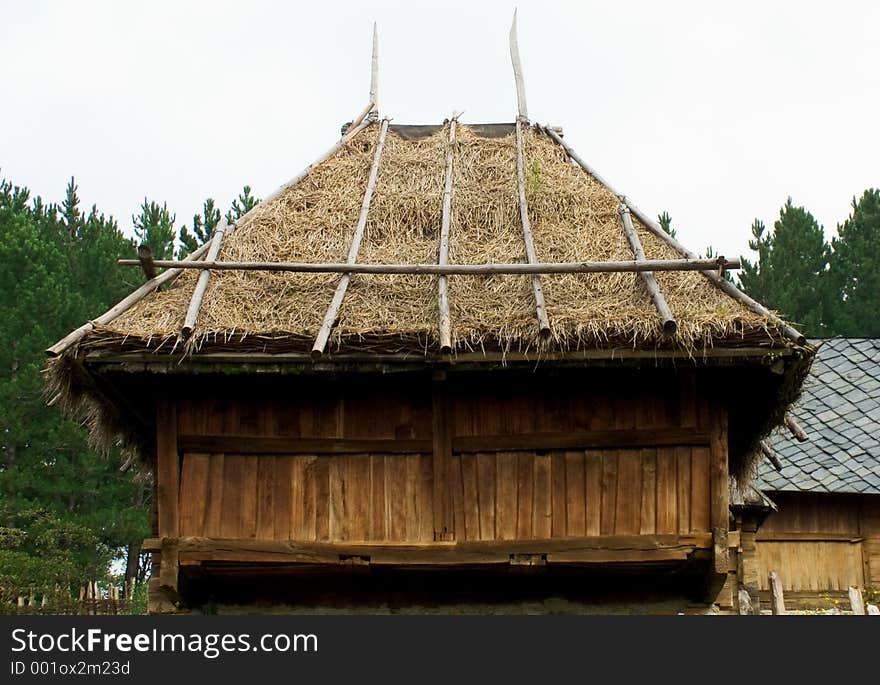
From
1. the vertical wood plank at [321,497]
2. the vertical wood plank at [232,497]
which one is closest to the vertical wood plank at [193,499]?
the vertical wood plank at [232,497]

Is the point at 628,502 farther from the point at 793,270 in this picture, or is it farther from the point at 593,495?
the point at 793,270

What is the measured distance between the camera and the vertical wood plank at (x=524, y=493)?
8.95 m

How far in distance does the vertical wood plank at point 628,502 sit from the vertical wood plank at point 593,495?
124 millimetres

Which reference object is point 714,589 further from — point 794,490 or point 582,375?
point 794,490

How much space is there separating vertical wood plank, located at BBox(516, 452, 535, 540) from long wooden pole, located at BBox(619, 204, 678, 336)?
1358mm

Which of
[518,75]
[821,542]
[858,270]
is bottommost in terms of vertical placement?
[821,542]

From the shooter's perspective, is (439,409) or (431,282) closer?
(439,409)

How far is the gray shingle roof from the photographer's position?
719 inches

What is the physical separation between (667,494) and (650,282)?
4.83 ft

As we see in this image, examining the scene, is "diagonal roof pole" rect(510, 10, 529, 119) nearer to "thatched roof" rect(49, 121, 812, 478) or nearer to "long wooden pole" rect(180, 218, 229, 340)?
"thatched roof" rect(49, 121, 812, 478)

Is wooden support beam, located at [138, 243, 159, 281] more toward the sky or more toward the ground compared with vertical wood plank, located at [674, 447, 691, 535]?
more toward the sky

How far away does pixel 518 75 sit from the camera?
13953 mm

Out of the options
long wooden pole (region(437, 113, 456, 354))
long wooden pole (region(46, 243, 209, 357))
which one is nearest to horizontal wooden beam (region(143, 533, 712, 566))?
long wooden pole (region(437, 113, 456, 354))

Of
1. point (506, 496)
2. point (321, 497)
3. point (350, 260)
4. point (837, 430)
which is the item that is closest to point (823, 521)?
point (837, 430)
